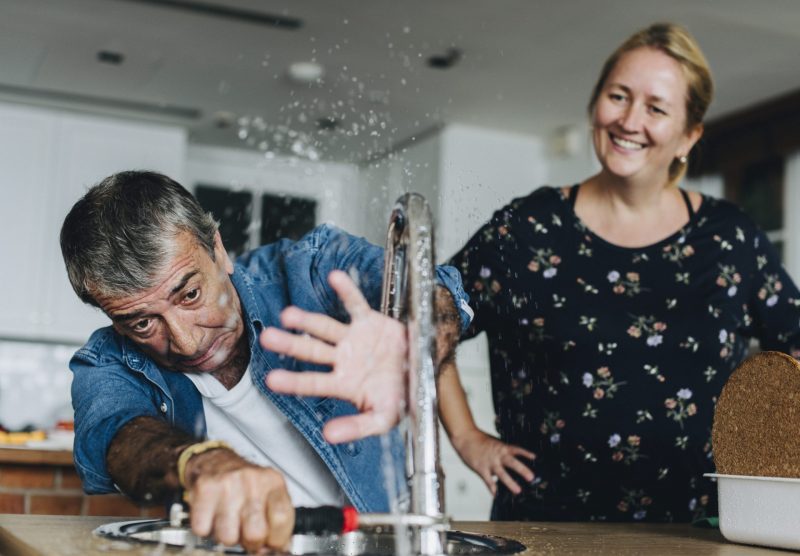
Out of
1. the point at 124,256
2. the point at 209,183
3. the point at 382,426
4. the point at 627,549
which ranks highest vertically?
the point at 209,183

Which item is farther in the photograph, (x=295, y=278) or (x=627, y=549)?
(x=295, y=278)

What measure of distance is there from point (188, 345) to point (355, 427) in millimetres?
300

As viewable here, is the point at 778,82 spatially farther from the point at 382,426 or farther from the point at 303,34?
the point at 382,426

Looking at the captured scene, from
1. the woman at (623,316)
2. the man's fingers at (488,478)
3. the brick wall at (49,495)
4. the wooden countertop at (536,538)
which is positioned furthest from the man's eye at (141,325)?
the brick wall at (49,495)

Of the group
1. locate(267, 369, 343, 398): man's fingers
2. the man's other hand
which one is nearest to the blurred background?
locate(267, 369, 343, 398): man's fingers

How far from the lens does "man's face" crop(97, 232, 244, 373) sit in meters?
0.95

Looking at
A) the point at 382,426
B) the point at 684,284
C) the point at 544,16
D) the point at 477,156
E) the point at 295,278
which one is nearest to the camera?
the point at 382,426

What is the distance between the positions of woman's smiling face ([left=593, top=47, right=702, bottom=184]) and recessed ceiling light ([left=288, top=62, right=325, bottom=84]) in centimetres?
229

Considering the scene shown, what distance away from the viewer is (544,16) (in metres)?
3.05

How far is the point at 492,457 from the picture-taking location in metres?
1.41

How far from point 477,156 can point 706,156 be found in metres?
1.06

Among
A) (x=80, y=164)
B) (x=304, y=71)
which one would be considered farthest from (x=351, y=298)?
(x=80, y=164)

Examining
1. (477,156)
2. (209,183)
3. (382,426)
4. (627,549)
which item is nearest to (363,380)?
(382,426)

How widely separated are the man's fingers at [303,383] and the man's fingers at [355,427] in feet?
0.09
